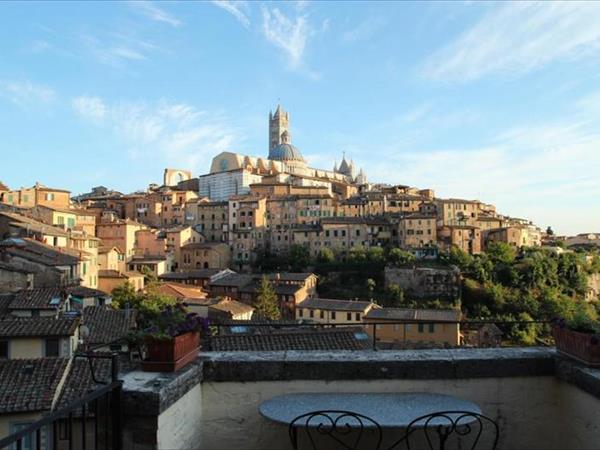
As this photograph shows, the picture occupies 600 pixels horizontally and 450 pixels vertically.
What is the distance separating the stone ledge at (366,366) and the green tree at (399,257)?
194ft

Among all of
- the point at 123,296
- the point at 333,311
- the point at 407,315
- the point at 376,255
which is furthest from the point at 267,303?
the point at 376,255

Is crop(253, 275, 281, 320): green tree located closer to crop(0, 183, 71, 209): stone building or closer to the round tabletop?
crop(0, 183, 71, 209): stone building

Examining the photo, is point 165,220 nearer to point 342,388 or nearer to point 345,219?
point 345,219

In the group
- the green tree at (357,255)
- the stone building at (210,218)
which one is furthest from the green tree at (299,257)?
the stone building at (210,218)

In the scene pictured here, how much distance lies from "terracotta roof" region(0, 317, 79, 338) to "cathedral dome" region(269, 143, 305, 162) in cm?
9909

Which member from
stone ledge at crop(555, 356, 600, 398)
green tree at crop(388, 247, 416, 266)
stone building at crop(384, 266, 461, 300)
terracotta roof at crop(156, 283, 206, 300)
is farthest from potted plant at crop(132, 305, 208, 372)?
green tree at crop(388, 247, 416, 266)

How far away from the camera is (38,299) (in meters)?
20.6

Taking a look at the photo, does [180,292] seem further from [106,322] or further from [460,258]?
[460,258]

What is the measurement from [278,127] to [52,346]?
123911 mm

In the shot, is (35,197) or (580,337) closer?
(580,337)

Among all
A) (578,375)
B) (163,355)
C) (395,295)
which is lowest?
(395,295)

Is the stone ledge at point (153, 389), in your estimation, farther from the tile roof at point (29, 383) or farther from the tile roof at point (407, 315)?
the tile roof at point (407, 315)

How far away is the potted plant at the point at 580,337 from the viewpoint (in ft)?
12.8

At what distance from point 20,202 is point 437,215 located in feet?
186
